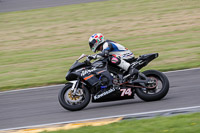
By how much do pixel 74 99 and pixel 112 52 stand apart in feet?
4.44

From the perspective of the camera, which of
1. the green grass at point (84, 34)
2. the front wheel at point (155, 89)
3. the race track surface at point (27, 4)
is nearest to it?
the front wheel at point (155, 89)

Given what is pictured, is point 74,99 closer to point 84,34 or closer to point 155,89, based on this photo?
point 155,89

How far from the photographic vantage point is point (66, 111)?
833cm

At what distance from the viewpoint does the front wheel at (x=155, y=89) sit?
804 cm

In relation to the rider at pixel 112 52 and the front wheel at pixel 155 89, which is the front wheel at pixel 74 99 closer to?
the rider at pixel 112 52

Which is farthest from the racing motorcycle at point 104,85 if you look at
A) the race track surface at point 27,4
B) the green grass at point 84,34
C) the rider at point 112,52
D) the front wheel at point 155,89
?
the race track surface at point 27,4

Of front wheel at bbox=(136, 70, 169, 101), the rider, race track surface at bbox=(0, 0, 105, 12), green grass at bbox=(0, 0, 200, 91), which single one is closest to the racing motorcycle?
front wheel at bbox=(136, 70, 169, 101)

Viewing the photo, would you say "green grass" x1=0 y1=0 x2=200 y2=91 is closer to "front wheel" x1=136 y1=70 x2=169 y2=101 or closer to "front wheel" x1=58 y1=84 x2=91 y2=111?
"front wheel" x1=58 y1=84 x2=91 y2=111

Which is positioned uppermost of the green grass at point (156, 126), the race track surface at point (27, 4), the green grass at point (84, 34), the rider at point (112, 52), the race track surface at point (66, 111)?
the race track surface at point (27, 4)

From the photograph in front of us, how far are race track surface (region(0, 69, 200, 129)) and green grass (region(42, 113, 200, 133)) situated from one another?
3.69 feet

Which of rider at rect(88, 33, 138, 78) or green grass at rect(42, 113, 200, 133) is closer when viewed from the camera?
green grass at rect(42, 113, 200, 133)

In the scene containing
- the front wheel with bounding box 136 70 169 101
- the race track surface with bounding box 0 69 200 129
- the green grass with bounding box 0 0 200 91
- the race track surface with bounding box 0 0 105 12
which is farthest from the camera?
the race track surface with bounding box 0 0 105 12

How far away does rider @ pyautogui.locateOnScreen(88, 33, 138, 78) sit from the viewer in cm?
811

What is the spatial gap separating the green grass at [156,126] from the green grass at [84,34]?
5534mm
